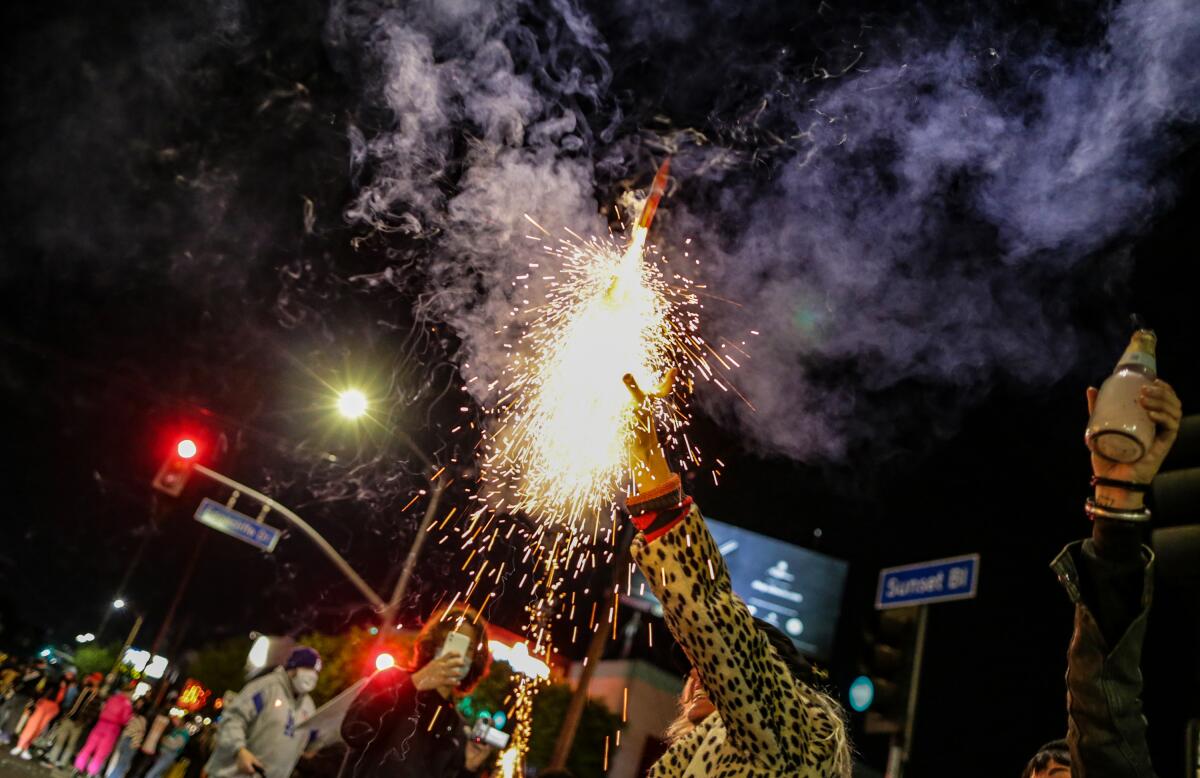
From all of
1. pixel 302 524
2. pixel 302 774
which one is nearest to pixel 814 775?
pixel 302 774

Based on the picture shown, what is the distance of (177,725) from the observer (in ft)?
45.8

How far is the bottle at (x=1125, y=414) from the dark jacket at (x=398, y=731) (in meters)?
3.15

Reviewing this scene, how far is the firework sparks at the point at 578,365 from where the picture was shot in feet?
18.0

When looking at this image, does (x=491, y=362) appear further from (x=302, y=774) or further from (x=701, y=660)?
(x=701, y=660)

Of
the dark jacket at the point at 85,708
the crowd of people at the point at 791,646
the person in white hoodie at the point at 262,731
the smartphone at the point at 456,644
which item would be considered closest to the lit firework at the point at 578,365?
the smartphone at the point at 456,644

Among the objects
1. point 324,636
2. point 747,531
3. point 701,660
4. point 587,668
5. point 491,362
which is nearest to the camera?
point 701,660

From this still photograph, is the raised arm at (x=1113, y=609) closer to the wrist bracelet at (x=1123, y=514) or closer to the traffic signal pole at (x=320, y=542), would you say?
the wrist bracelet at (x=1123, y=514)

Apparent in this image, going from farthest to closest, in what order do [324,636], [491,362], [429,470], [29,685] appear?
[324,636] < [29,685] < [429,470] < [491,362]

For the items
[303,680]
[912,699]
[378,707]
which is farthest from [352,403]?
[378,707]

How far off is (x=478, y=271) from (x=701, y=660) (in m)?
5.63

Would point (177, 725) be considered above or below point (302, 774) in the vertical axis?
below

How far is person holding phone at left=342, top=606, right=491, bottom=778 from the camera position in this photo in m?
3.72

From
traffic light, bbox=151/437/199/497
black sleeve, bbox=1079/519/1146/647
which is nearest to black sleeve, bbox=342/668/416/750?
black sleeve, bbox=1079/519/1146/647

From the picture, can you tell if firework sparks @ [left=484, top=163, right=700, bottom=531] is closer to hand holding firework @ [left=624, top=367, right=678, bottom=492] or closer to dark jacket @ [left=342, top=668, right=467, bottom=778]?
dark jacket @ [left=342, top=668, right=467, bottom=778]
